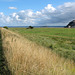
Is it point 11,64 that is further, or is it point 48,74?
point 11,64

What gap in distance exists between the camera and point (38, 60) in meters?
5.86

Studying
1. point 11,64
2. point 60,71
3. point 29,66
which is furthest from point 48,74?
point 11,64

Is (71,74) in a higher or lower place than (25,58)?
lower

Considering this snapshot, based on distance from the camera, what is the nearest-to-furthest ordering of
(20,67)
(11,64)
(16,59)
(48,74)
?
(48,74)
(20,67)
(11,64)
(16,59)

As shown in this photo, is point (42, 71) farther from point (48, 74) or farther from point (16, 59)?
point (16, 59)

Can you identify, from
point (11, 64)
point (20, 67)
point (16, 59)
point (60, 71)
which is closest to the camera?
point (60, 71)

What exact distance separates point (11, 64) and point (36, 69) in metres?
1.35

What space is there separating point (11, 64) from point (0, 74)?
1.98 feet

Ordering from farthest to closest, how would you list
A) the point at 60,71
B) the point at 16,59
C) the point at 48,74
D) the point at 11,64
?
the point at 16,59 → the point at 11,64 → the point at 60,71 → the point at 48,74

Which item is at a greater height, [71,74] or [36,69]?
[36,69]

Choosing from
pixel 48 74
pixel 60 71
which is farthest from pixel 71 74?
pixel 48 74

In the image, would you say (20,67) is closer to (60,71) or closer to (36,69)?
(36,69)

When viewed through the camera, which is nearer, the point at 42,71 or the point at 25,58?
the point at 42,71

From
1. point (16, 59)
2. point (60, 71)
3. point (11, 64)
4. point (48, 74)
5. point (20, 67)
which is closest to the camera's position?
point (48, 74)
